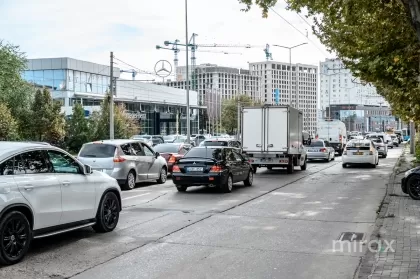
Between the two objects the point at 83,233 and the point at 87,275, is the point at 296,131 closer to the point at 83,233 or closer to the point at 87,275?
the point at 83,233

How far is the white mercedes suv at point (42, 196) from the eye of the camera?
682 cm

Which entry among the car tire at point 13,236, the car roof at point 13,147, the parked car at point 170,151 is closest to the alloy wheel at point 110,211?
the car roof at point 13,147

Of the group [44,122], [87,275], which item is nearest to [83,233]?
[87,275]

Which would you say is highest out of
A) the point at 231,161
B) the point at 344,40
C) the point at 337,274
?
the point at 344,40

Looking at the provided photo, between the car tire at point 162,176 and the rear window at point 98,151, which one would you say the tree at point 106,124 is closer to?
the car tire at point 162,176

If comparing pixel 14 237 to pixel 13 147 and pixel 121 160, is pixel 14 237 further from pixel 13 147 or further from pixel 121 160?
pixel 121 160

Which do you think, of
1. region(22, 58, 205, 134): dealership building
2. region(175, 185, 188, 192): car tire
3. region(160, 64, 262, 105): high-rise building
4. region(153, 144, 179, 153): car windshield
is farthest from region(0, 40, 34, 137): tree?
region(160, 64, 262, 105): high-rise building

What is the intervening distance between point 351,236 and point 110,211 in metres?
4.25

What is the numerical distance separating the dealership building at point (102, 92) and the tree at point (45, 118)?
492 inches

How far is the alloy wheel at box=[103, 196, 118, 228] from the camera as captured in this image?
910cm

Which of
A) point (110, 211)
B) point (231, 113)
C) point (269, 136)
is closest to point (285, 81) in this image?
point (231, 113)

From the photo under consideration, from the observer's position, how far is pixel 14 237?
6.89 m

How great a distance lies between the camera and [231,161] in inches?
627

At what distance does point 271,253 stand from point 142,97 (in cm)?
6507
